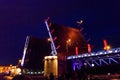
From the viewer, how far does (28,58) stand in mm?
87312

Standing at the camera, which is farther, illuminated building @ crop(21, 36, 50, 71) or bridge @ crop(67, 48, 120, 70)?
illuminated building @ crop(21, 36, 50, 71)

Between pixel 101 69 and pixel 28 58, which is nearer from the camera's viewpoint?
pixel 101 69

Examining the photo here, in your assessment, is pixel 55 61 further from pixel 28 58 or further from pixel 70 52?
pixel 28 58

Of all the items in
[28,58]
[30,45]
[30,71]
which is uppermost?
[30,45]

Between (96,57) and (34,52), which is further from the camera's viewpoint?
(34,52)

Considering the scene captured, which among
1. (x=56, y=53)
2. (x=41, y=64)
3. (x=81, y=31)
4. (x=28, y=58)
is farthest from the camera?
(x=41, y=64)

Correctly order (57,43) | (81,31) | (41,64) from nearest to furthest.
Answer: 1. (57,43)
2. (81,31)
3. (41,64)

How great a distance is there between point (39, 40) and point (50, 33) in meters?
26.0

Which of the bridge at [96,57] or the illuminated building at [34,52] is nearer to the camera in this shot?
the bridge at [96,57]

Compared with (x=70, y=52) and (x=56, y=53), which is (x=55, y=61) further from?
(x=70, y=52)

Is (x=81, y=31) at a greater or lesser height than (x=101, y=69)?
greater

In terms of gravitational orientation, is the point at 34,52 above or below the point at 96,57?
above

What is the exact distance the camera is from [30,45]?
85.7m

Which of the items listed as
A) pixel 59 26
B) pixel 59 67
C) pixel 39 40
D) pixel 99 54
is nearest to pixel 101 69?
pixel 99 54
